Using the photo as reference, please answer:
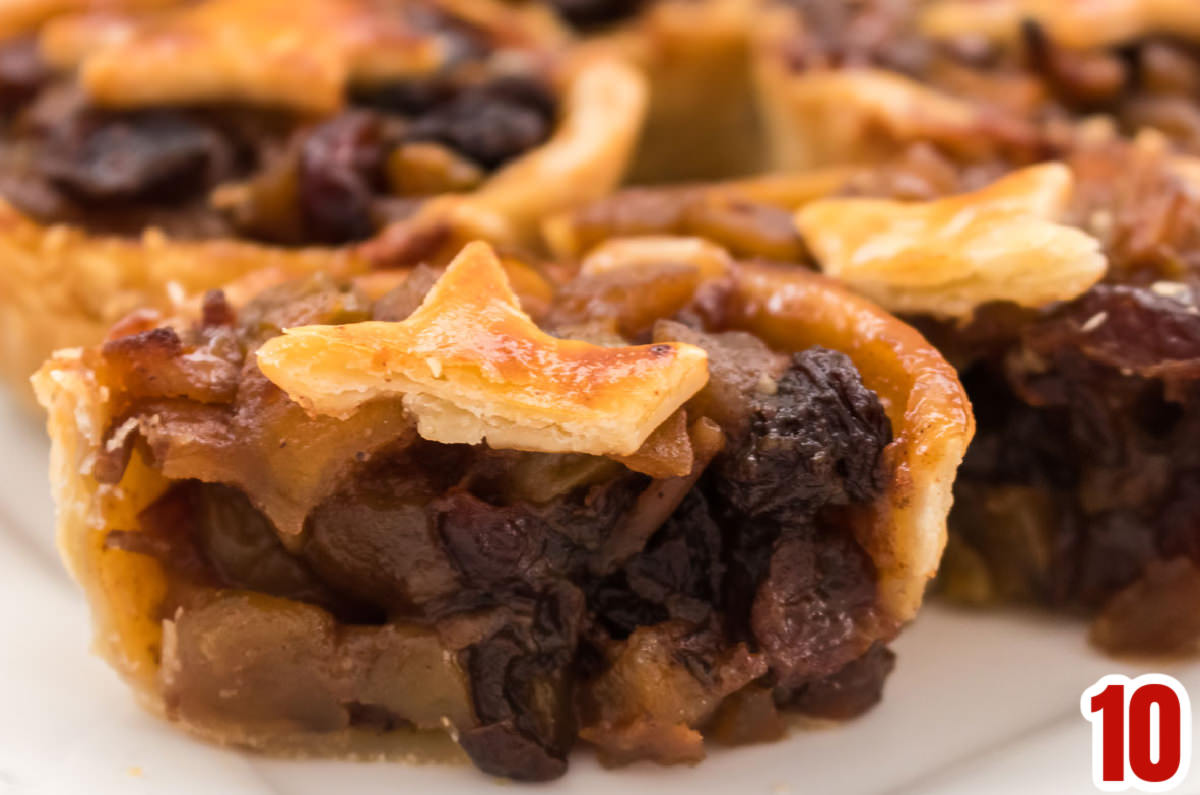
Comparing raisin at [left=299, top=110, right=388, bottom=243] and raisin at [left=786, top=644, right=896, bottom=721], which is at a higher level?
raisin at [left=299, top=110, right=388, bottom=243]

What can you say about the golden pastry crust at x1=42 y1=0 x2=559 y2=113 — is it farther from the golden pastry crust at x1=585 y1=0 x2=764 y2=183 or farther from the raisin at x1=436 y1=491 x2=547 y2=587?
the raisin at x1=436 y1=491 x2=547 y2=587

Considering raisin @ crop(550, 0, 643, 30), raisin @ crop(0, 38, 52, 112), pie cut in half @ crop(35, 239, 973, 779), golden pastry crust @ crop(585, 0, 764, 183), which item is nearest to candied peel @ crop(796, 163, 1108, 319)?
pie cut in half @ crop(35, 239, 973, 779)

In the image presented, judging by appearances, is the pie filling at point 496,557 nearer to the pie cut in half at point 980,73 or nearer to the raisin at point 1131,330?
the raisin at point 1131,330

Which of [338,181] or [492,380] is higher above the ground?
[492,380]

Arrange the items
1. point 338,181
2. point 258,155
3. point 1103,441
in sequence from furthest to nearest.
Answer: point 258,155 → point 338,181 → point 1103,441

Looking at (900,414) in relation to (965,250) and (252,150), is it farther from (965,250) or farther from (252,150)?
(252,150)

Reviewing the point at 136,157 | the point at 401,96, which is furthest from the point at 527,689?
the point at 401,96

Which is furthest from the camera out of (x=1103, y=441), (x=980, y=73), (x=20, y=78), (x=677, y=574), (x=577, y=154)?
(x=980, y=73)

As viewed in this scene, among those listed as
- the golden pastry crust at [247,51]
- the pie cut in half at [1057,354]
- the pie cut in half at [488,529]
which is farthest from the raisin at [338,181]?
the pie cut in half at [488,529]

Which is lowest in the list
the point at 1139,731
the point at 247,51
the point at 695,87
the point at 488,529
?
the point at 1139,731
